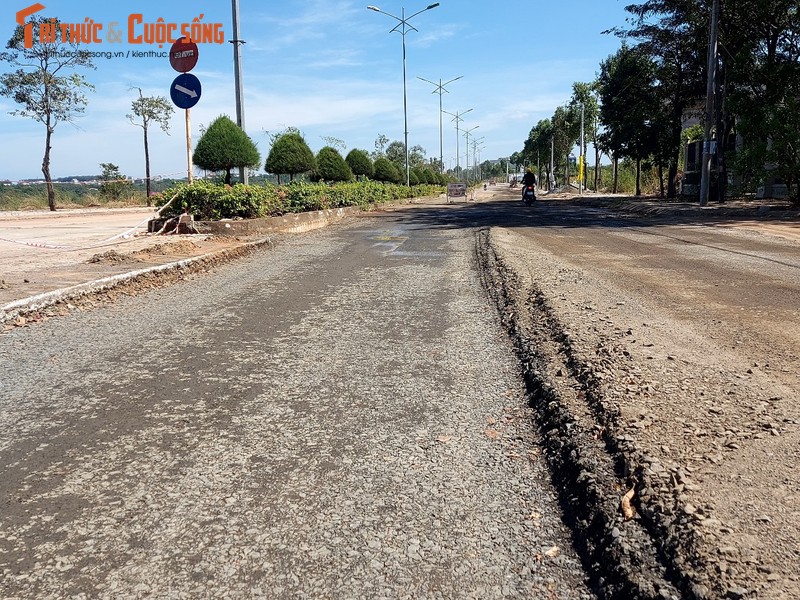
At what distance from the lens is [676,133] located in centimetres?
3198

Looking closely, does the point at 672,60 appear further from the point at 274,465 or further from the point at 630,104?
the point at 274,465

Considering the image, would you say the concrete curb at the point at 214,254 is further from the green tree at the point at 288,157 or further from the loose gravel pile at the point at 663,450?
the loose gravel pile at the point at 663,450

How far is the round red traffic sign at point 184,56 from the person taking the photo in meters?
12.7

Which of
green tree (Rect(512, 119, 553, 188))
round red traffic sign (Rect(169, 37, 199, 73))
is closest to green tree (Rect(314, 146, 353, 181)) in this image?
round red traffic sign (Rect(169, 37, 199, 73))

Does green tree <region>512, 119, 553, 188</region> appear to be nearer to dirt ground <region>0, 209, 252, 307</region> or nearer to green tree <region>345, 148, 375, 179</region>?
green tree <region>345, 148, 375, 179</region>

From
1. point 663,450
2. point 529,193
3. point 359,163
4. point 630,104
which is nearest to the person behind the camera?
point 663,450

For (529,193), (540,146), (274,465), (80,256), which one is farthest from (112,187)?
(540,146)

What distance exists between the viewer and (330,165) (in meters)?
28.0

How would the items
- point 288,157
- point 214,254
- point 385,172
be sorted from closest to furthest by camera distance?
point 214,254 → point 288,157 → point 385,172

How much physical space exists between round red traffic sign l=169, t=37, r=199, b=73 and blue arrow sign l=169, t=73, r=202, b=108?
0.18 m

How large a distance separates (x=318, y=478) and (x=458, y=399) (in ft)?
3.94

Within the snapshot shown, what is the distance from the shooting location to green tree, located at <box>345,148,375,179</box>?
34.6 meters

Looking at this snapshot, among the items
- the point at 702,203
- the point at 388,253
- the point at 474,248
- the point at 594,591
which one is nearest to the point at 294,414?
the point at 594,591

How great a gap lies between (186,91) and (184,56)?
28.3 inches
